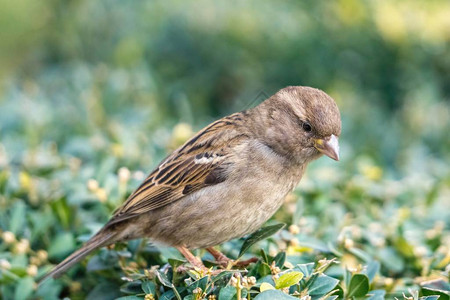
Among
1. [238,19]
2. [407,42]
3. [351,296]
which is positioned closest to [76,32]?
[238,19]

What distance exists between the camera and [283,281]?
100 inches

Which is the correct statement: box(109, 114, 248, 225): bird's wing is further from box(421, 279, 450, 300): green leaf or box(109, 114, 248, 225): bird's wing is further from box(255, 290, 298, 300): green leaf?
box(421, 279, 450, 300): green leaf

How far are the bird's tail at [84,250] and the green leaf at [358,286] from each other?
1216mm

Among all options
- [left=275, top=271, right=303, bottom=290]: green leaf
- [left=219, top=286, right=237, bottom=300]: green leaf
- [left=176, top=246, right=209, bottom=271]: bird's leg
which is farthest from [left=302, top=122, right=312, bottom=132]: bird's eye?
[left=219, top=286, right=237, bottom=300]: green leaf

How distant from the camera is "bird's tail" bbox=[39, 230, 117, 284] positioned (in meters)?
3.33

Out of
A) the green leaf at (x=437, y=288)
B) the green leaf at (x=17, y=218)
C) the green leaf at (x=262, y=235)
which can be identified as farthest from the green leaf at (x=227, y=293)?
the green leaf at (x=17, y=218)

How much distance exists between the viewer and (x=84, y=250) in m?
3.36

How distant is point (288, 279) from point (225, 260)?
706 millimetres

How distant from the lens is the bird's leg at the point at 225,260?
297 cm

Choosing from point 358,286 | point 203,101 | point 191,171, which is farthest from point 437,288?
point 203,101

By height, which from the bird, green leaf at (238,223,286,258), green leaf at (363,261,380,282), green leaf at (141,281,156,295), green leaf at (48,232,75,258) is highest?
the bird

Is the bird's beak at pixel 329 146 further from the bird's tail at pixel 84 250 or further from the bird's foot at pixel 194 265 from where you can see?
the bird's tail at pixel 84 250

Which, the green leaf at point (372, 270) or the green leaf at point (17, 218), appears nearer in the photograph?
the green leaf at point (372, 270)

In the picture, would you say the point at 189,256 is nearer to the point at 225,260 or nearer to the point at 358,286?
the point at 225,260
